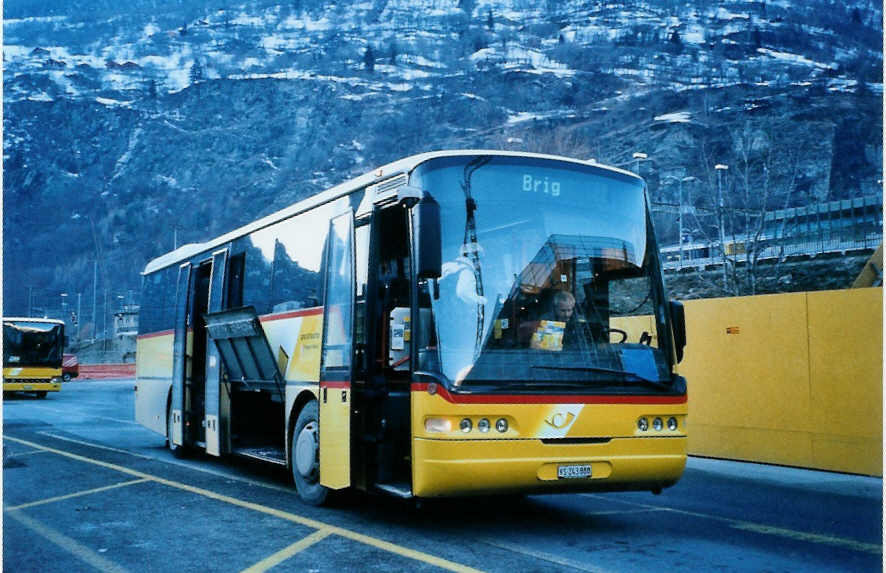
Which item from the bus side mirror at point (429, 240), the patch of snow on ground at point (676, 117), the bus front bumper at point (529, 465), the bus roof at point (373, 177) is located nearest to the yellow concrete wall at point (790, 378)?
the bus roof at point (373, 177)

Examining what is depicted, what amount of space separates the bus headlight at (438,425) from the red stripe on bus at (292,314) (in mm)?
2481

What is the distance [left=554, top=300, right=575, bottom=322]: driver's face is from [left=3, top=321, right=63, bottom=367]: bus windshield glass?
3074 cm

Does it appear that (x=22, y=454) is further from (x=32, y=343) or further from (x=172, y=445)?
(x=32, y=343)

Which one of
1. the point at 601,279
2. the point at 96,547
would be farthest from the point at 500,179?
the point at 96,547

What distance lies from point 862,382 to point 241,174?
17731 centimetres

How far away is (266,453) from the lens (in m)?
10.8

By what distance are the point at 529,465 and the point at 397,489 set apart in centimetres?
106

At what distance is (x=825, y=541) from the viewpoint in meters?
7.23

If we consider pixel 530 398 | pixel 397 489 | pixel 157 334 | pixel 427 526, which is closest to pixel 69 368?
pixel 157 334

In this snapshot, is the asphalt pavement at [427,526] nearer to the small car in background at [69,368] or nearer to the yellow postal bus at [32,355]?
the yellow postal bus at [32,355]

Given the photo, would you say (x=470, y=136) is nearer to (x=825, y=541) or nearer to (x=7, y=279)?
(x=7, y=279)

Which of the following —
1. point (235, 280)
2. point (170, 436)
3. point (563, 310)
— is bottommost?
point (170, 436)

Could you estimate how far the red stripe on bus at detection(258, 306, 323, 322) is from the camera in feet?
30.2

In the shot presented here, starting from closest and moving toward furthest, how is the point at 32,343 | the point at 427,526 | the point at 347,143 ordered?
the point at 427,526, the point at 32,343, the point at 347,143
